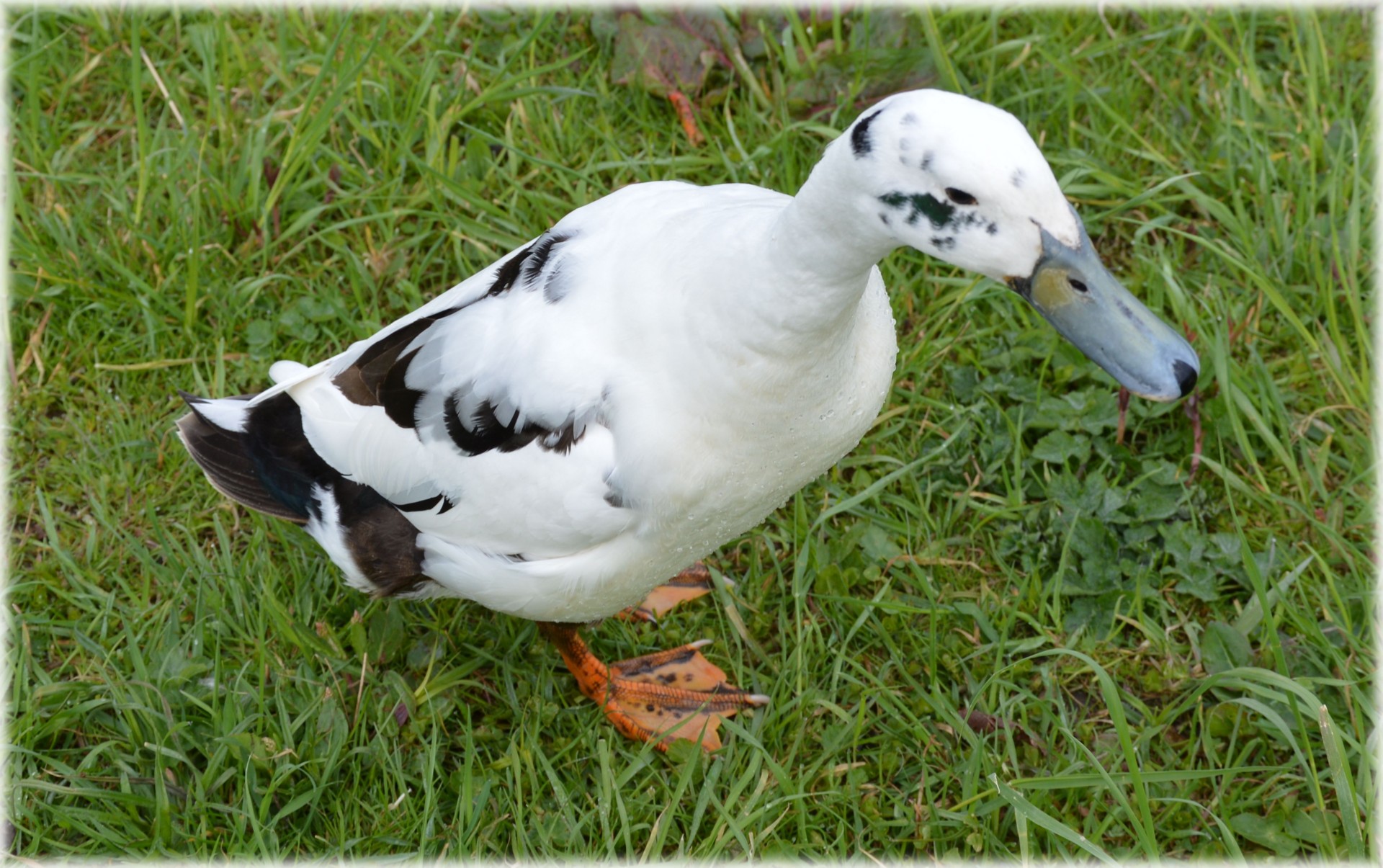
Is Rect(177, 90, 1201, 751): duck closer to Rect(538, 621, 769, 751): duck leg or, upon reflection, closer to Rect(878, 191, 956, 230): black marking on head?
Rect(878, 191, 956, 230): black marking on head

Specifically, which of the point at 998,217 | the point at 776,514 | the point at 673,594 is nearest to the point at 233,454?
the point at 673,594

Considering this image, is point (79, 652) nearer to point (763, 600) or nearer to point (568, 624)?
point (568, 624)

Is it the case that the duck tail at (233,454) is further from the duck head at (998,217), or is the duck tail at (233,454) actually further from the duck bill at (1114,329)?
the duck bill at (1114,329)

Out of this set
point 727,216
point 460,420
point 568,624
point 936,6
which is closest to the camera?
point 727,216

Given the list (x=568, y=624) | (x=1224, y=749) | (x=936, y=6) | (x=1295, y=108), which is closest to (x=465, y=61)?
(x=936, y=6)

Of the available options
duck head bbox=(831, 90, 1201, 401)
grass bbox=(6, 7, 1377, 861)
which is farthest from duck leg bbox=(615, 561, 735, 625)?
duck head bbox=(831, 90, 1201, 401)

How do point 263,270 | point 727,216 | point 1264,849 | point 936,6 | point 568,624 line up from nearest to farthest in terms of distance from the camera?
point 727,216 < point 1264,849 < point 568,624 < point 263,270 < point 936,6

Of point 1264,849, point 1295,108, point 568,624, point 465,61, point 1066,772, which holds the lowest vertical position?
point 1264,849
